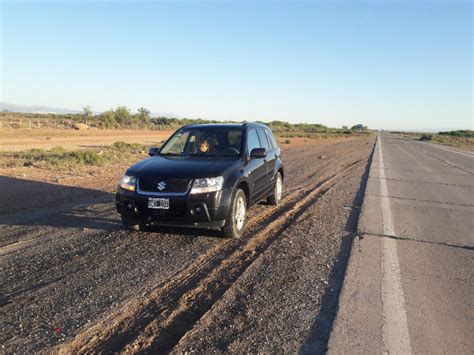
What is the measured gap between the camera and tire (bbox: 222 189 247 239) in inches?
228

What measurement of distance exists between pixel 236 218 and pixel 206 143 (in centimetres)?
161

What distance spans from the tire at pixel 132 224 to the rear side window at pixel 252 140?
221cm

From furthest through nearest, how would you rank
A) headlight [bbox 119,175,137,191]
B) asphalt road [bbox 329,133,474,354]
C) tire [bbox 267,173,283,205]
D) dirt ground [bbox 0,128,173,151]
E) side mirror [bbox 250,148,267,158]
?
dirt ground [bbox 0,128,173,151] < tire [bbox 267,173,283,205] < side mirror [bbox 250,148,267,158] < headlight [bbox 119,175,137,191] < asphalt road [bbox 329,133,474,354]

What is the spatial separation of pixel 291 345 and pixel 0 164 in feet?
46.5

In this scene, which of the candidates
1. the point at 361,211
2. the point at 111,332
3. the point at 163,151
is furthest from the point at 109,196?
the point at 111,332

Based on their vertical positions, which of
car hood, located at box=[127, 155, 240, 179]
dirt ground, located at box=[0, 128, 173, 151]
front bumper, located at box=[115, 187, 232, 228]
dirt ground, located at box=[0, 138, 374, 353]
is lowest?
dirt ground, located at box=[0, 128, 173, 151]

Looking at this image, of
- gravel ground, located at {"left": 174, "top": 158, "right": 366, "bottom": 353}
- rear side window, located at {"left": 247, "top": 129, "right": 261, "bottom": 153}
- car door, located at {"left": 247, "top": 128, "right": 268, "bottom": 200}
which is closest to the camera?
gravel ground, located at {"left": 174, "top": 158, "right": 366, "bottom": 353}

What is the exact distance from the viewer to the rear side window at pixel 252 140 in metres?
7.06

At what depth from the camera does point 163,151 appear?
7.14 metres

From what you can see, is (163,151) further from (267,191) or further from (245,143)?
(267,191)

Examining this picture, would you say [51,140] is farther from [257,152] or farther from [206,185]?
[206,185]

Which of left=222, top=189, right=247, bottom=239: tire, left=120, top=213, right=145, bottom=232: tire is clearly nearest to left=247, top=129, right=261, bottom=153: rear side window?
left=222, top=189, right=247, bottom=239: tire

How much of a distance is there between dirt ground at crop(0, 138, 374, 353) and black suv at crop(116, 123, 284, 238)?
0.41 meters

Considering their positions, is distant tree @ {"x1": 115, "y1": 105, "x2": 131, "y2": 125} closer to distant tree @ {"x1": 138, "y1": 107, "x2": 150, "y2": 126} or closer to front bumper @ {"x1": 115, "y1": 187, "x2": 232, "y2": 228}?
distant tree @ {"x1": 138, "y1": 107, "x2": 150, "y2": 126}
